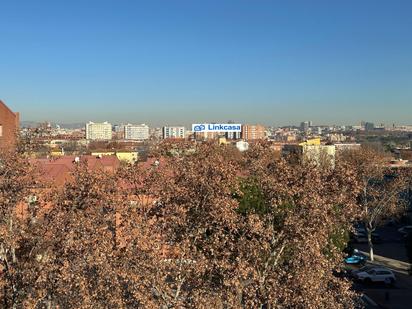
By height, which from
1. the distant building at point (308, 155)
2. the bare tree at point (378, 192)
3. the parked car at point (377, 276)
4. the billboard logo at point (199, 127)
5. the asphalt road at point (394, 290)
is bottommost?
the asphalt road at point (394, 290)

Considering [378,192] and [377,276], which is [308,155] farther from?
[378,192]

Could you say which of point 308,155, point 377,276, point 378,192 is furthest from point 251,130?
point 308,155

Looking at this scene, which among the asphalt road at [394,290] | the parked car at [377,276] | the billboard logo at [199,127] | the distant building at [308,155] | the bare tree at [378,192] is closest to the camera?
the distant building at [308,155]

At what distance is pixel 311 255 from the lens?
10367 mm

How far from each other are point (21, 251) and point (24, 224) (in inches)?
25.9

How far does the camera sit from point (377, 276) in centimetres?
2800

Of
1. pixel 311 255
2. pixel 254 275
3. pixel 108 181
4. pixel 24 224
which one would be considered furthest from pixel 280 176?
pixel 24 224

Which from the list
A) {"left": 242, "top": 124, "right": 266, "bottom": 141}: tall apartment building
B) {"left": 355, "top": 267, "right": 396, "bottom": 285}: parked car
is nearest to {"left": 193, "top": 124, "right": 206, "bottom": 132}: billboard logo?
{"left": 355, "top": 267, "right": 396, "bottom": 285}: parked car

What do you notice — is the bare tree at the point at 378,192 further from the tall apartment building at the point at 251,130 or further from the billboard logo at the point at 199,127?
the tall apartment building at the point at 251,130

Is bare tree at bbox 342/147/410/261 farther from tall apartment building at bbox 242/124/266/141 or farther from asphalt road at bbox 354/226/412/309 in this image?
tall apartment building at bbox 242/124/266/141

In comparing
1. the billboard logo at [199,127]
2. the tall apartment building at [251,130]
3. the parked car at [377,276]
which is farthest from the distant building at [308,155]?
the tall apartment building at [251,130]

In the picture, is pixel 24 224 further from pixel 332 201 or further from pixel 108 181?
pixel 332 201

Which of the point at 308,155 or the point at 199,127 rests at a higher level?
the point at 199,127

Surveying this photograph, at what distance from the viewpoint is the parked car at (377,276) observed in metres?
27.9
